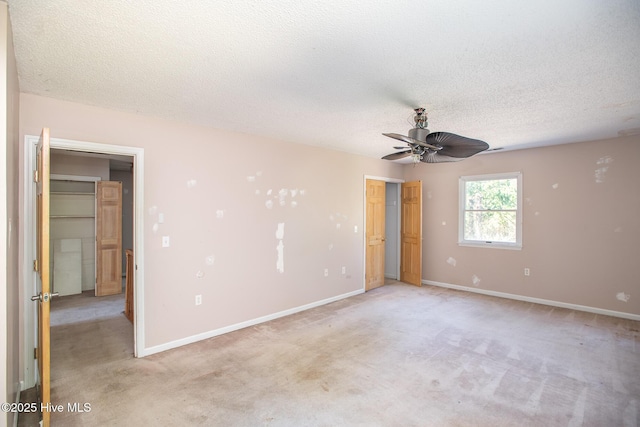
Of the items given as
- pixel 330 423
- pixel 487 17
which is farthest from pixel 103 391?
pixel 487 17

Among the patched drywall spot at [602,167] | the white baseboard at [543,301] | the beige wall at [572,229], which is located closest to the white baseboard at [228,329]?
the white baseboard at [543,301]

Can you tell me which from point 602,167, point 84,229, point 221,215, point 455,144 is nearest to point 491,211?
point 602,167

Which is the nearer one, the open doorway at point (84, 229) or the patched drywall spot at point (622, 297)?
the patched drywall spot at point (622, 297)

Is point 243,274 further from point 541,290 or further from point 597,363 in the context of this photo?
point 541,290

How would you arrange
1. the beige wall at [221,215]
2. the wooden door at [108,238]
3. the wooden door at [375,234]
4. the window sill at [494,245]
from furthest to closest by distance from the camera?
the wooden door at [375,234], the wooden door at [108,238], the window sill at [494,245], the beige wall at [221,215]

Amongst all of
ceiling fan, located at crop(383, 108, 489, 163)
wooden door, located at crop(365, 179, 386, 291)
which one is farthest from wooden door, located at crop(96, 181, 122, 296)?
ceiling fan, located at crop(383, 108, 489, 163)

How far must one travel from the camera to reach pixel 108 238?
572cm

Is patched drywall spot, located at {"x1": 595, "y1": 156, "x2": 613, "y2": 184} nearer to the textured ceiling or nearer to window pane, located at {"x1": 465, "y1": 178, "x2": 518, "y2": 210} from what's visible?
window pane, located at {"x1": 465, "y1": 178, "x2": 518, "y2": 210}

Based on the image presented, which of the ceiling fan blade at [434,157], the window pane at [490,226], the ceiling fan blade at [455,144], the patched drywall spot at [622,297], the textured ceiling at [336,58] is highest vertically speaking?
the textured ceiling at [336,58]

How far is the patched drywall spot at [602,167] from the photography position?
14.5 feet

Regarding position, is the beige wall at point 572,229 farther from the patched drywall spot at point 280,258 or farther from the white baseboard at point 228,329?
the patched drywall spot at point 280,258

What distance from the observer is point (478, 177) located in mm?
5609

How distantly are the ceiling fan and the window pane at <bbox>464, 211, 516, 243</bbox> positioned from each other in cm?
274

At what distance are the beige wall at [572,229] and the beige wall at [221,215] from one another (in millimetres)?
2666
